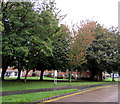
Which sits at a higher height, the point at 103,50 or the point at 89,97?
the point at 103,50

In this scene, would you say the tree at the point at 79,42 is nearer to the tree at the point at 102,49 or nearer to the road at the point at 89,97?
the tree at the point at 102,49

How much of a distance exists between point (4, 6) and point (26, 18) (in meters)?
2.44

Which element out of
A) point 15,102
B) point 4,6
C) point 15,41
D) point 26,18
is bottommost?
point 15,102

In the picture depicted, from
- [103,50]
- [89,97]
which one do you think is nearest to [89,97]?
[89,97]

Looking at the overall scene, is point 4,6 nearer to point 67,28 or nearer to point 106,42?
point 67,28

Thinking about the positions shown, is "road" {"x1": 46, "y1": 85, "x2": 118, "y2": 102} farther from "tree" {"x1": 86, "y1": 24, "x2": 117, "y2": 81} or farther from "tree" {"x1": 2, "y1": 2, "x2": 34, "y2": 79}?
"tree" {"x1": 86, "y1": 24, "x2": 117, "y2": 81}

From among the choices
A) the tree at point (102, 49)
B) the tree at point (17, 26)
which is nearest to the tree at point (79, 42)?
the tree at point (102, 49)

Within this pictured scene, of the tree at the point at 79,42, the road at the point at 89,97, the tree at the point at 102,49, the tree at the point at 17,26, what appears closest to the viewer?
the road at the point at 89,97

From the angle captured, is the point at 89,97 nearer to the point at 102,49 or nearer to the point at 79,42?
the point at 79,42

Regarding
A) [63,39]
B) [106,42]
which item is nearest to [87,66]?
[106,42]

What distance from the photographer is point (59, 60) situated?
24.0 m

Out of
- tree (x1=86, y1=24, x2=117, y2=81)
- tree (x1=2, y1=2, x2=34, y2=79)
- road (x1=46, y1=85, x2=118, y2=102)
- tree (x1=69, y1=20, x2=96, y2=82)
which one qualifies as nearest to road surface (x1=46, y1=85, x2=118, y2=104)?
road (x1=46, y1=85, x2=118, y2=102)

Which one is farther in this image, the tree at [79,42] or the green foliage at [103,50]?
the green foliage at [103,50]

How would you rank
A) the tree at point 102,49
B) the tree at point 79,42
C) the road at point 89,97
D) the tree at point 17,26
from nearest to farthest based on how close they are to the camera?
the road at point 89,97, the tree at point 17,26, the tree at point 79,42, the tree at point 102,49
